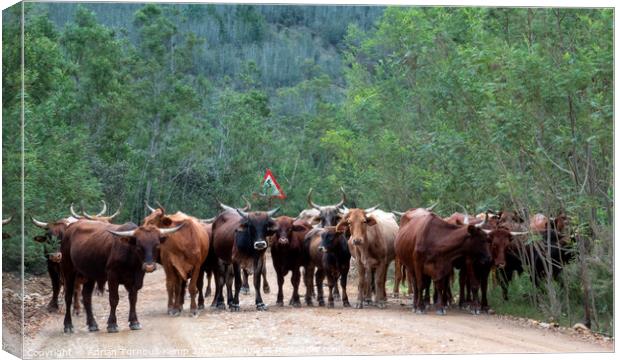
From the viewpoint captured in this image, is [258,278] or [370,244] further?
[370,244]

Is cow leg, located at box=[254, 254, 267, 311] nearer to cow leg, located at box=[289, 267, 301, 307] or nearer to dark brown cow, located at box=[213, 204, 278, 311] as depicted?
dark brown cow, located at box=[213, 204, 278, 311]

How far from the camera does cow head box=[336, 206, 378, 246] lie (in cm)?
1928

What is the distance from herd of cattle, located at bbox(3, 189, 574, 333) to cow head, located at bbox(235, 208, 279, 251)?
15 millimetres

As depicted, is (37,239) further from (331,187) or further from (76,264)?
(331,187)

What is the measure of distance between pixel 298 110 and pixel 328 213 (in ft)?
10.2

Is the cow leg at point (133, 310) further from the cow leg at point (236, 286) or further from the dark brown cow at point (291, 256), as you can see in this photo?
the dark brown cow at point (291, 256)

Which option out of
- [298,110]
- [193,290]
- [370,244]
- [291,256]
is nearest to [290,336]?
[298,110]

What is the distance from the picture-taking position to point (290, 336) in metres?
15.4

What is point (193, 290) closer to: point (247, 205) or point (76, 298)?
point (247, 205)

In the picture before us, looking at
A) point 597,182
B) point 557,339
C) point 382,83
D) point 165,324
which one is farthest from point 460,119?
point 165,324

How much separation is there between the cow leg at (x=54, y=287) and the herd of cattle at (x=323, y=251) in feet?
0.07

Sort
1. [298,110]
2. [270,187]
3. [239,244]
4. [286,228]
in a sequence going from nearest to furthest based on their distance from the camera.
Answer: [298,110] → [270,187] → [286,228] → [239,244]

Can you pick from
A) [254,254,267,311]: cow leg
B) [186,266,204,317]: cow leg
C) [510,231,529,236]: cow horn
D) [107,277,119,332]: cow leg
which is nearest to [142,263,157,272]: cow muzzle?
[107,277,119,332]: cow leg

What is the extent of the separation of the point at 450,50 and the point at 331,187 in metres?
2.99
